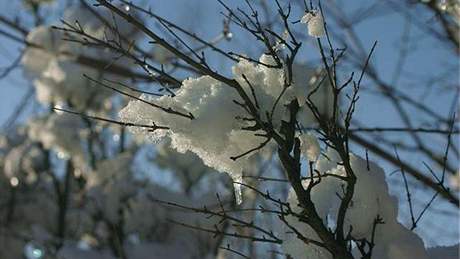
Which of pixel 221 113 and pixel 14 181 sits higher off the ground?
pixel 14 181

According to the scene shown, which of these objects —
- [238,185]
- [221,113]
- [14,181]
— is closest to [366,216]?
[238,185]

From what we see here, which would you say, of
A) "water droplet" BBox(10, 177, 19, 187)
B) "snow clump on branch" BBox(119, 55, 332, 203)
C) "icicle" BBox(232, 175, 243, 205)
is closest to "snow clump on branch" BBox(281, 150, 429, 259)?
"icicle" BBox(232, 175, 243, 205)

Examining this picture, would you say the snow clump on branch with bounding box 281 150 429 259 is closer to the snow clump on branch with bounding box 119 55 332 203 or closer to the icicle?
the icicle

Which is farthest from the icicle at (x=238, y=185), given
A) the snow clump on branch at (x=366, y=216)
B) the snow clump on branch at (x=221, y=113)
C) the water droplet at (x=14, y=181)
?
the water droplet at (x=14, y=181)

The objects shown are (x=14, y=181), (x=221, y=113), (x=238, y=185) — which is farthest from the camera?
(x=14, y=181)

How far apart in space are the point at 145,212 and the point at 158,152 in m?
2.54

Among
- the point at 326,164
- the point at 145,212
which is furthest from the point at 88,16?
the point at 326,164

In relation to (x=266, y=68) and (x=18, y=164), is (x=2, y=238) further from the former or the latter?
(x=266, y=68)

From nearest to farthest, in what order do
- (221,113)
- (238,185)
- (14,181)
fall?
(221,113)
(238,185)
(14,181)

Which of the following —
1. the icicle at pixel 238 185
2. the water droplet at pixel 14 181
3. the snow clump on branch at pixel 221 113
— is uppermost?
the water droplet at pixel 14 181

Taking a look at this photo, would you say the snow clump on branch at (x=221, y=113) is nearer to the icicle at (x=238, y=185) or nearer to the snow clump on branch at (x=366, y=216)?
the icicle at (x=238, y=185)

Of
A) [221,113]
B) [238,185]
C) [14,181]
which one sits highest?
[14,181]

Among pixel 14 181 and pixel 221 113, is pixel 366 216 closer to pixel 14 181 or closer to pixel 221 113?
pixel 221 113

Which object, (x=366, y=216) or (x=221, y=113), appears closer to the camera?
(x=221, y=113)
